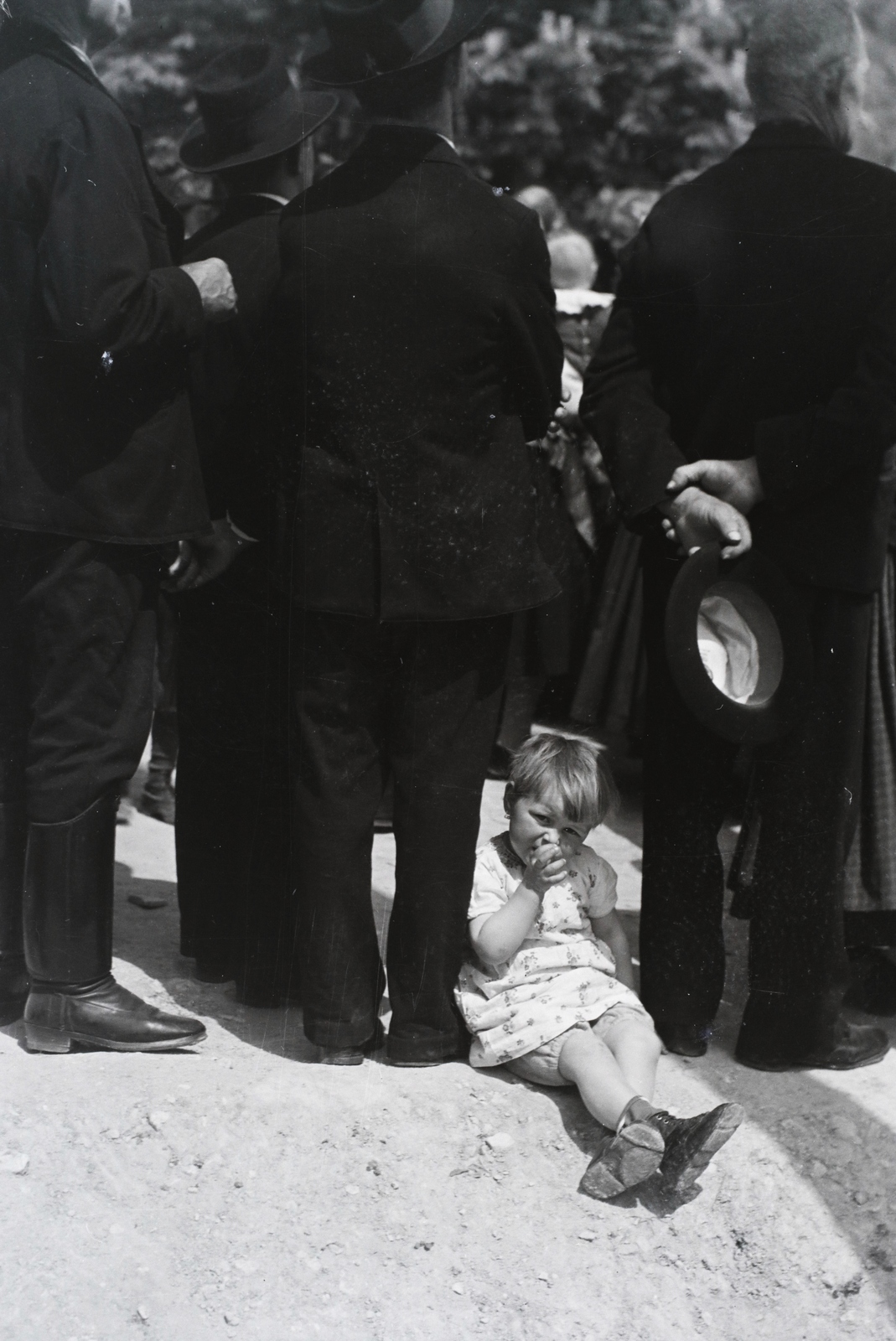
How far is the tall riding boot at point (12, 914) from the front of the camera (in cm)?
309

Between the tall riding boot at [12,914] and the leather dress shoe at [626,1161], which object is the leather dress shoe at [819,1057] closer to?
the leather dress shoe at [626,1161]

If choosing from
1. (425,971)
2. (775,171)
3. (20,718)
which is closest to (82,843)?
(20,718)

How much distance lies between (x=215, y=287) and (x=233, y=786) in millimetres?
1092

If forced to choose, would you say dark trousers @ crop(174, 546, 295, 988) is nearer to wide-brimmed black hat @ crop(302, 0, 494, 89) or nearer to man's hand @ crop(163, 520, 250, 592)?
man's hand @ crop(163, 520, 250, 592)

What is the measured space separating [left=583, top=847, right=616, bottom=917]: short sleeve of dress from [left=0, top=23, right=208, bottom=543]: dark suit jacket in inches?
44.4

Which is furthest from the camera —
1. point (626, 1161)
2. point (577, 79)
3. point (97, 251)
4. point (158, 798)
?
point (158, 798)

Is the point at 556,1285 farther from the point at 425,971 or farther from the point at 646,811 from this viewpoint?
the point at 646,811

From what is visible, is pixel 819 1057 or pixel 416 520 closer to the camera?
pixel 416 520

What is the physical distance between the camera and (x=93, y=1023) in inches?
119

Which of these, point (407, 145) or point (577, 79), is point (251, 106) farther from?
point (577, 79)

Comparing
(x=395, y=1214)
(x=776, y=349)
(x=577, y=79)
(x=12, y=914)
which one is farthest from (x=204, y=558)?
(x=577, y=79)

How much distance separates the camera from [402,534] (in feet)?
9.59

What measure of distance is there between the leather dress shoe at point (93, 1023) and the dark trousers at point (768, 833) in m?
1.08

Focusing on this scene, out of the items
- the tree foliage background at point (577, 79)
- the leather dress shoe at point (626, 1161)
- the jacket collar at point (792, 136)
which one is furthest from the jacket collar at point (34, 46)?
the leather dress shoe at point (626, 1161)
